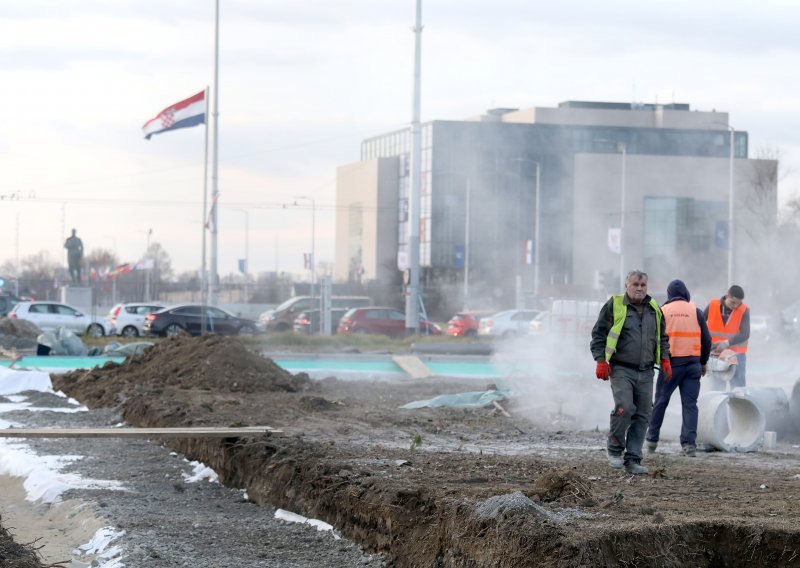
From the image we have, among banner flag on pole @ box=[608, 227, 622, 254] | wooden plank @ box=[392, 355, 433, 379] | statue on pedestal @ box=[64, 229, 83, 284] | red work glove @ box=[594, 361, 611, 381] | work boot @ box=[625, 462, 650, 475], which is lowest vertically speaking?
wooden plank @ box=[392, 355, 433, 379]

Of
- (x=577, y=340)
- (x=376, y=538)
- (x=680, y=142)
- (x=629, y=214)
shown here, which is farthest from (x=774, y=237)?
(x=376, y=538)

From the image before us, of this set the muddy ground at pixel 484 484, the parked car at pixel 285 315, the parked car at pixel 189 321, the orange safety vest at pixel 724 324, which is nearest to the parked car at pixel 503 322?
the parked car at pixel 285 315

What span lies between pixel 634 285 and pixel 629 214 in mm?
39439

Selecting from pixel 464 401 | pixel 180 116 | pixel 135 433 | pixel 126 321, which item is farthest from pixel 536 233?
pixel 135 433

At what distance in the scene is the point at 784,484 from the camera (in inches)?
368

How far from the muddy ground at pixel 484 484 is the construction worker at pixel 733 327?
188 centimetres

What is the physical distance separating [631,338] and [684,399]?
209 centimetres

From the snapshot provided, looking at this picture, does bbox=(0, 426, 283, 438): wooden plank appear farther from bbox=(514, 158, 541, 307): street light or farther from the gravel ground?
bbox=(514, 158, 541, 307): street light

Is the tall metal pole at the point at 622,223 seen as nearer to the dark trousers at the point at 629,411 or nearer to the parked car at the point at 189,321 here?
the parked car at the point at 189,321

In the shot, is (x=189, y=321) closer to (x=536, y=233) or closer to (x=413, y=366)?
(x=536, y=233)

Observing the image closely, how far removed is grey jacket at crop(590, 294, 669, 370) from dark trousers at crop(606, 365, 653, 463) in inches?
3.4

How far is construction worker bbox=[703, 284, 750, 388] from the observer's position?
14.5 meters

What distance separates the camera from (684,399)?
11930 mm

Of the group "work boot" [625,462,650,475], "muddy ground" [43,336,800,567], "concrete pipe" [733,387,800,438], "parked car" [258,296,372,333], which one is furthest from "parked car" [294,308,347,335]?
"work boot" [625,462,650,475]
